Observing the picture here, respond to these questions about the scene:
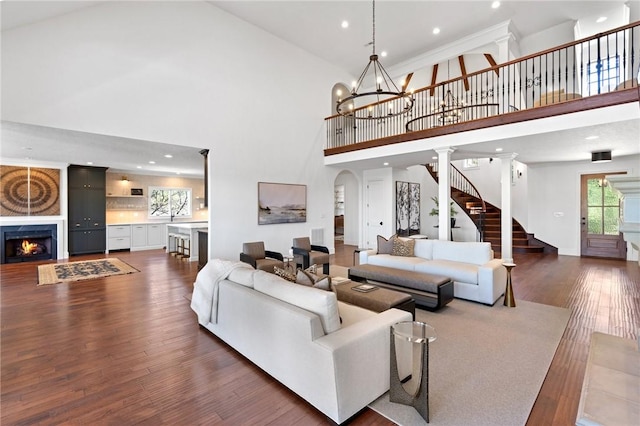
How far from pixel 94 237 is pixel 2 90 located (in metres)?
5.97

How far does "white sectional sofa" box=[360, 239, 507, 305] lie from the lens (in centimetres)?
432

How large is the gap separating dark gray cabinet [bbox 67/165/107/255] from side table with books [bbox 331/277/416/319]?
29.3 feet

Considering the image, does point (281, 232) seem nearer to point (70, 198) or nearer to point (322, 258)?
point (322, 258)

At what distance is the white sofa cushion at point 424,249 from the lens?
5457mm

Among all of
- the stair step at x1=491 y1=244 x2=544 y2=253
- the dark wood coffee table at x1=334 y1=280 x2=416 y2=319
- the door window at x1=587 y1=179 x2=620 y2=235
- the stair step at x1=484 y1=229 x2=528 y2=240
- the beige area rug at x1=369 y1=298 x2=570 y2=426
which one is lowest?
the beige area rug at x1=369 y1=298 x2=570 y2=426

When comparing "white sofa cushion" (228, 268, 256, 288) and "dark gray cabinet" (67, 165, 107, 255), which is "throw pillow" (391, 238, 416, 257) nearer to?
"white sofa cushion" (228, 268, 256, 288)

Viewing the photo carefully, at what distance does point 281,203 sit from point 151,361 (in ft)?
17.1

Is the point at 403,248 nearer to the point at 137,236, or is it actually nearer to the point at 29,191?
the point at 137,236

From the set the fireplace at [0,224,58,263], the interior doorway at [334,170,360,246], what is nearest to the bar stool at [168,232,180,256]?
the fireplace at [0,224,58,263]

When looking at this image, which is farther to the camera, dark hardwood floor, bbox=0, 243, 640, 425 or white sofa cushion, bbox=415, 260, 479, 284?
white sofa cushion, bbox=415, 260, 479, 284

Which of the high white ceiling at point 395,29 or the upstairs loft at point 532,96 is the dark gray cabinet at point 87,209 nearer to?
the high white ceiling at point 395,29

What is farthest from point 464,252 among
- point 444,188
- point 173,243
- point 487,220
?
point 173,243

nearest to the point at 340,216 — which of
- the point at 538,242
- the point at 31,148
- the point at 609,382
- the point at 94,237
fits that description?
the point at 538,242

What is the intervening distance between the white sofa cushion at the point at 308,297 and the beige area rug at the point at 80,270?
5.35m
